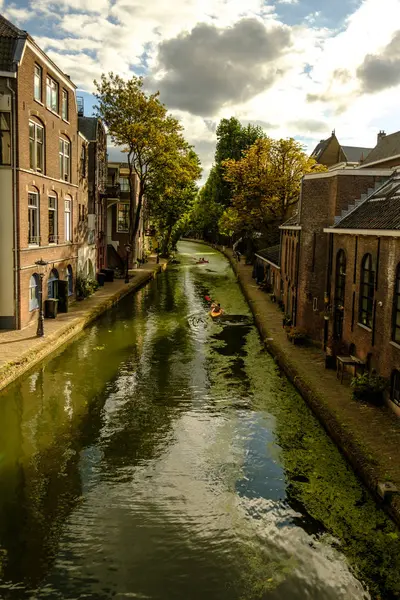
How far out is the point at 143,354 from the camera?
2192 cm

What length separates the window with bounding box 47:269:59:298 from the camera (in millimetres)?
26888

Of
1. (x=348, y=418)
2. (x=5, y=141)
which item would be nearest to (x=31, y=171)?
(x=5, y=141)

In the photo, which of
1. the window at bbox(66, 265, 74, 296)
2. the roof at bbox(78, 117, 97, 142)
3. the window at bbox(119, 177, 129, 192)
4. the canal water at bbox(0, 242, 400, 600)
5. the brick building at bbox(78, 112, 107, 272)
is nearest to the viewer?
the canal water at bbox(0, 242, 400, 600)

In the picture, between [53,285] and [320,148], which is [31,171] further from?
[320,148]

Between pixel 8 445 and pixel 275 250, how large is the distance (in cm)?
2933

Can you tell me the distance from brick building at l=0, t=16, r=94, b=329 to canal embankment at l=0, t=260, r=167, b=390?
1.26 meters

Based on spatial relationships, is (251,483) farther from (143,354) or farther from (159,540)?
(143,354)

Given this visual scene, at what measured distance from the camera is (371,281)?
1656 centimetres

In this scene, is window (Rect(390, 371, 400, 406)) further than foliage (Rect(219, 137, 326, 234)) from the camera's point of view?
No

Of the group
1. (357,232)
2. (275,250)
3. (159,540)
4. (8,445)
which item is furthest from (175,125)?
(159,540)

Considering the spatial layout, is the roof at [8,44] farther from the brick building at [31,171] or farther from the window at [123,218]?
the window at [123,218]

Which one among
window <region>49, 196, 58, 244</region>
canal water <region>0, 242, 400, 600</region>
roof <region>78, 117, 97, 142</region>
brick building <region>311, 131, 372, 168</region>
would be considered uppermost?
brick building <region>311, 131, 372, 168</region>

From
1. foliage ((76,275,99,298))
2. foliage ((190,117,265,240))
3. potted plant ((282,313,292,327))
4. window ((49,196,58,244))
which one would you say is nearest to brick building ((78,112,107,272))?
foliage ((76,275,99,298))

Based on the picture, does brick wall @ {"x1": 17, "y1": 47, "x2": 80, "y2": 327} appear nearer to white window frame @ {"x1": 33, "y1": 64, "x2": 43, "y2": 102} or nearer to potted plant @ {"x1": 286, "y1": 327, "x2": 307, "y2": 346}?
white window frame @ {"x1": 33, "y1": 64, "x2": 43, "y2": 102}
